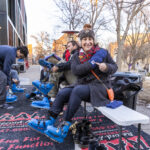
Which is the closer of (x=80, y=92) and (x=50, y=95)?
(x=80, y=92)

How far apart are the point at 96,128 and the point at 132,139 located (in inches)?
22.6

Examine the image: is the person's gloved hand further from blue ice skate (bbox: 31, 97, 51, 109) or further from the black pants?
the black pants

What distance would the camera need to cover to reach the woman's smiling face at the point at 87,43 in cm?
210

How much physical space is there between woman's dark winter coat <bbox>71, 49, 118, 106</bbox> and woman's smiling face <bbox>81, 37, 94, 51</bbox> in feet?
0.56

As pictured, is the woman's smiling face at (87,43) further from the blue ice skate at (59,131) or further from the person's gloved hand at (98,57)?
the blue ice skate at (59,131)

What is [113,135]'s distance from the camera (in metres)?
2.26

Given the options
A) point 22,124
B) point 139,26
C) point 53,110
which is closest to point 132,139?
point 53,110

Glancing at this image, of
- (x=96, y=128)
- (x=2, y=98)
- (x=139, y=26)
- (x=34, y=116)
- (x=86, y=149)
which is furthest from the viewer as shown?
(x=139, y=26)

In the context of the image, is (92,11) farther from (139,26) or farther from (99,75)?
(99,75)

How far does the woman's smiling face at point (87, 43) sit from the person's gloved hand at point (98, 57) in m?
0.15

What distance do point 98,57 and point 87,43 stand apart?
0.86 feet

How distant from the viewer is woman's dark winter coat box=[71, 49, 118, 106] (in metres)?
1.88

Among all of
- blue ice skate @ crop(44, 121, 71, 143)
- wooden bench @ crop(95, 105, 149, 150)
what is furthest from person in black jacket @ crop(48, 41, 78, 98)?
wooden bench @ crop(95, 105, 149, 150)

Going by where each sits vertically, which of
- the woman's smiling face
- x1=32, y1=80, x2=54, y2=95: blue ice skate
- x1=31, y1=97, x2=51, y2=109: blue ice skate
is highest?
the woman's smiling face
